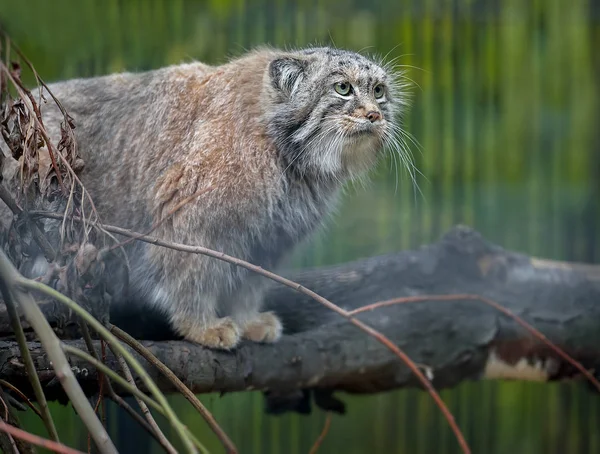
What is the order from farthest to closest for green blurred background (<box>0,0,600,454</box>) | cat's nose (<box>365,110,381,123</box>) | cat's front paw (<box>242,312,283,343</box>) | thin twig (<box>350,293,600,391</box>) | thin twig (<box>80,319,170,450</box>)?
green blurred background (<box>0,0,600,454</box>), cat's front paw (<box>242,312,283,343</box>), cat's nose (<box>365,110,381,123</box>), thin twig (<box>80,319,170,450</box>), thin twig (<box>350,293,600,391</box>)

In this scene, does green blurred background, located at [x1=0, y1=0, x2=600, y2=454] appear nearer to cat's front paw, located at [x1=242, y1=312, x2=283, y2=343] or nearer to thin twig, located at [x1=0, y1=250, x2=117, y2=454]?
cat's front paw, located at [x1=242, y1=312, x2=283, y2=343]

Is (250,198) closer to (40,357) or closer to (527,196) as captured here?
(40,357)

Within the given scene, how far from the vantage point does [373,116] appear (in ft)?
5.33

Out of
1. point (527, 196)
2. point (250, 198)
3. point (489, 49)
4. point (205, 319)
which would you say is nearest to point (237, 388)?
point (205, 319)

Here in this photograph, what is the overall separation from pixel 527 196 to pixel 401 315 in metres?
0.62

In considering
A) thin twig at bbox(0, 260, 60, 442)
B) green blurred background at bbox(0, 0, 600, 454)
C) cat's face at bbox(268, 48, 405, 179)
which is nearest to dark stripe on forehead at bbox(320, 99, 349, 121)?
cat's face at bbox(268, 48, 405, 179)

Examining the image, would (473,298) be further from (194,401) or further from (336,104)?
(336,104)

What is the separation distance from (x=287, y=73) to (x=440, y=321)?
31.9 inches

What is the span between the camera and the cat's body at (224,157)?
5.38 ft

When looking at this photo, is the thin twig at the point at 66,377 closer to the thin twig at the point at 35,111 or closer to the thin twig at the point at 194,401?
the thin twig at the point at 194,401

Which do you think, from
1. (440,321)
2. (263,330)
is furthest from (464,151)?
(263,330)

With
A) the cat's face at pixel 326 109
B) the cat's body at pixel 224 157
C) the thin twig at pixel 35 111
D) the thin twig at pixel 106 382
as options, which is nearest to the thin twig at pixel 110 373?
the thin twig at pixel 106 382

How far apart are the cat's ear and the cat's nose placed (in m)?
0.18

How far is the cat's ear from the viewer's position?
5.51ft
